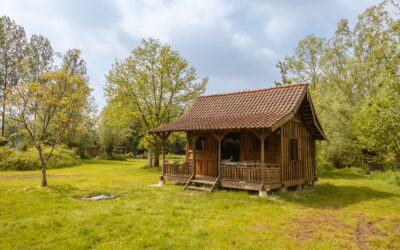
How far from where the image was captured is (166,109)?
25766 millimetres

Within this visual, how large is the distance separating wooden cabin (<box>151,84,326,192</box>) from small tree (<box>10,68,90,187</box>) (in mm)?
4637

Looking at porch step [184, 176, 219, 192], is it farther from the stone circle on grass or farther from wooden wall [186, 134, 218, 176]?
the stone circle on grass

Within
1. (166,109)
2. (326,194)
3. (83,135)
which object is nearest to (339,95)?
(326,194)

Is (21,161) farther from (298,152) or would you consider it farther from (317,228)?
(317,228)

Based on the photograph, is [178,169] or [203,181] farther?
[178,169]

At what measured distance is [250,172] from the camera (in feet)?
40.1

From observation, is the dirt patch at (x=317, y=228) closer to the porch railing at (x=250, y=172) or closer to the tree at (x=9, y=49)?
the porch railing at (x=250, y=172)

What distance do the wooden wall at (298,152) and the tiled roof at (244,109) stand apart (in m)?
1.07

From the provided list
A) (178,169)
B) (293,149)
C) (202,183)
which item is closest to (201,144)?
(178,169)

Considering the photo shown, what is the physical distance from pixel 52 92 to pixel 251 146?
1003 cm

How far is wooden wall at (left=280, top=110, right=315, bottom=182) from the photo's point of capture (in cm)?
1320

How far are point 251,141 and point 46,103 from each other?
10.1m

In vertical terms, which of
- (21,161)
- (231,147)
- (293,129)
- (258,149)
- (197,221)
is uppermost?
(293,129)

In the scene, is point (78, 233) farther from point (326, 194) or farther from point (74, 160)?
point (74, 160)
